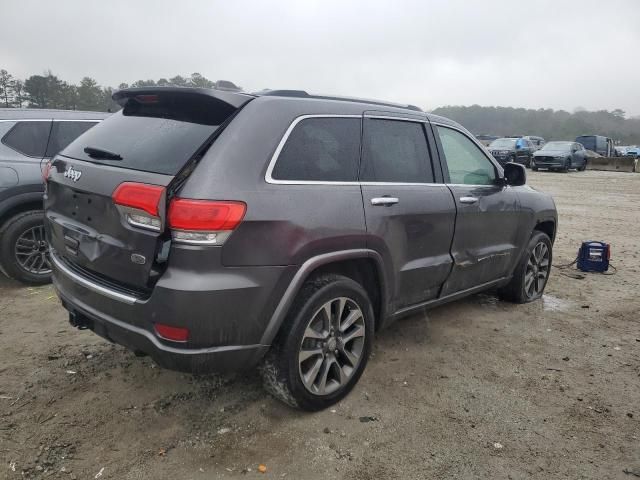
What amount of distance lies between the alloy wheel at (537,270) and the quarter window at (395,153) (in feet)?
6.46

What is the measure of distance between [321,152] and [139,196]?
1.04 m

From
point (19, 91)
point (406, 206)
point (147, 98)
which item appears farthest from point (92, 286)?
point (19, 91)

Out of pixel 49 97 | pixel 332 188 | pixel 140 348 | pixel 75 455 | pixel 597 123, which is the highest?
pixel 597 123

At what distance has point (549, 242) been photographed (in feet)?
17.1

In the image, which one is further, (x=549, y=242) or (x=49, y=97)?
(x=49, y=97)

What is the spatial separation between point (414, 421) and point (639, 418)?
Result: 1.38m

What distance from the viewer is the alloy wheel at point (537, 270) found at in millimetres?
4996

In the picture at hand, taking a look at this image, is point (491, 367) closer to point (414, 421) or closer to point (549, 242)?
point (414, 421)

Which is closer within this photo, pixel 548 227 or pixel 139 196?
pixel 139 196

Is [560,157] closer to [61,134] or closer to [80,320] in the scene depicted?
[61,134]

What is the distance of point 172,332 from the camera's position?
7.84ft

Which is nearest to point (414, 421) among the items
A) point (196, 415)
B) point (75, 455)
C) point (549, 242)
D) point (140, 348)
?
point (196, 415)

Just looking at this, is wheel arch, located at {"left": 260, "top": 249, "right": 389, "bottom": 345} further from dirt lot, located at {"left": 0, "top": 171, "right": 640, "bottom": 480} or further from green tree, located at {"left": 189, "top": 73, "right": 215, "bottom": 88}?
green tree, located at {"left": 189, "top": 73, "right": 215, "bottom": 88}

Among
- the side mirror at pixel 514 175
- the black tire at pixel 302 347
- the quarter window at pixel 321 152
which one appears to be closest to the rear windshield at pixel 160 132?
the quarter window at pixel 321 152
